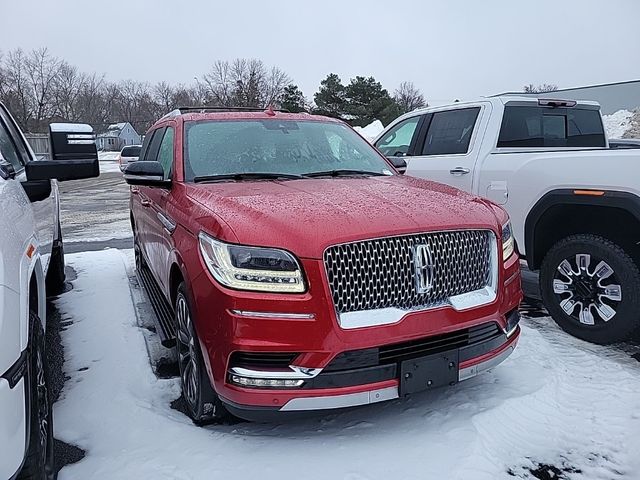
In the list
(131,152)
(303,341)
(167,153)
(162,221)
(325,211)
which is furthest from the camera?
(131,152)

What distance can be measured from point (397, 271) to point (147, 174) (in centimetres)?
194

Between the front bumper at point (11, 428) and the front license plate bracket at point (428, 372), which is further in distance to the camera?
the front license plate bracket at point (428, 372)

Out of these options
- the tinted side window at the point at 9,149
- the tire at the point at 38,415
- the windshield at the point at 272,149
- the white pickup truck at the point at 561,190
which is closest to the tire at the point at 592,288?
the white pickup truck at the point at 561,190

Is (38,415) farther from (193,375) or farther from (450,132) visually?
(450,132)

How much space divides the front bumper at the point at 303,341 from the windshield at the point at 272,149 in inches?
52.3

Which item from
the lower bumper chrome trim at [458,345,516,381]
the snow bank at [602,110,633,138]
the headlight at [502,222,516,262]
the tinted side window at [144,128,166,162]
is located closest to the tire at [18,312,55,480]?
the lower bumper chrome trim at [458,345,516,381]

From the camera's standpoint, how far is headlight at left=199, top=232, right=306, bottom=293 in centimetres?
247

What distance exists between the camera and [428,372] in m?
2.64

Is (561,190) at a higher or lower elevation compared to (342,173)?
lower

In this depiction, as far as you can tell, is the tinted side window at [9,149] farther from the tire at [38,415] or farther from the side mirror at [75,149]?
the tire at [38,415]

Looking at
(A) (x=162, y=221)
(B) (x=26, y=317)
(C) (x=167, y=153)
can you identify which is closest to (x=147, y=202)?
(C) (x=167, y=153)

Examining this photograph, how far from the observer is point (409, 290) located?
8.65 feet

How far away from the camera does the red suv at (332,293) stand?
2.46 m

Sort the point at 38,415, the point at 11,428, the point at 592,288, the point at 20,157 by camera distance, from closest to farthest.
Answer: the point at 11,428
the point at 38,415
the point at 592,288
the point at 20,157
